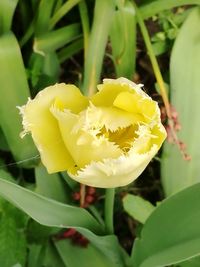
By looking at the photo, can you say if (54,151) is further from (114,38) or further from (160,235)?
(114,38)

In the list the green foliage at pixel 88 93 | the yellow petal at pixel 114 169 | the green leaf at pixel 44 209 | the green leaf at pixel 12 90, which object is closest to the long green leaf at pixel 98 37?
the green foliage at pixel 88 93

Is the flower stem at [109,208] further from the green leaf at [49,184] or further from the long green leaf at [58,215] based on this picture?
the green leaf at [49,184]

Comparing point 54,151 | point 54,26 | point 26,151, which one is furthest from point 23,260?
point 54,26

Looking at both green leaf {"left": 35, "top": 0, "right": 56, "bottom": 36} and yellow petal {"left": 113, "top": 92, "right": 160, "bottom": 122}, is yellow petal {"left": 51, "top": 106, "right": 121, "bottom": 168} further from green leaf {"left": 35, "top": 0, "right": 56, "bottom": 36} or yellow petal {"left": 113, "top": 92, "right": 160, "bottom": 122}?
green leaf {"left": 35, "top": 0, "right": 56, "bottom": 36}

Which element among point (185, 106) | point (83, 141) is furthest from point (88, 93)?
point (83, 141)

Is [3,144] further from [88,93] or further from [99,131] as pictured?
[99,131]
